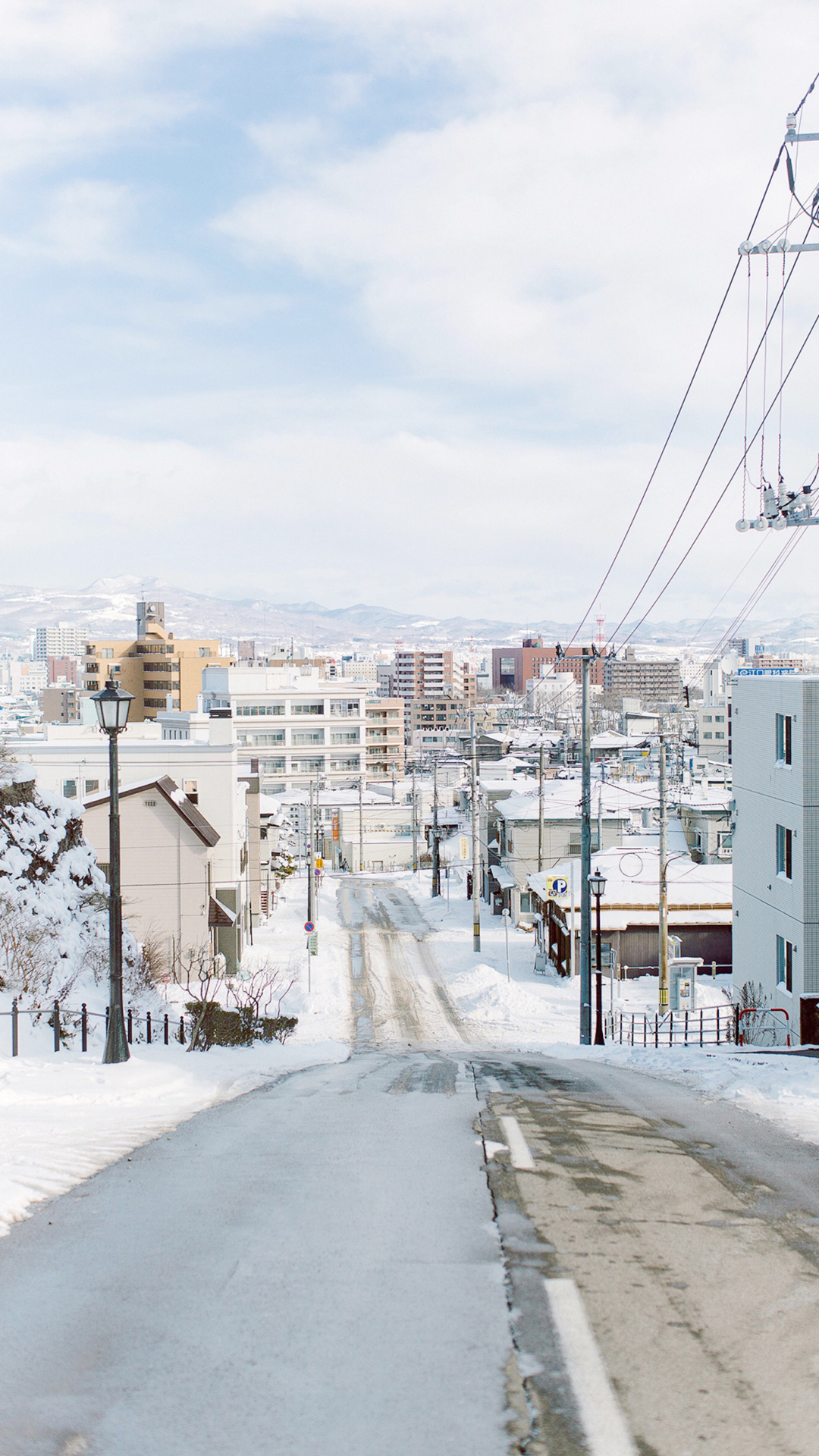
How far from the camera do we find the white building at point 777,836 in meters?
23.5

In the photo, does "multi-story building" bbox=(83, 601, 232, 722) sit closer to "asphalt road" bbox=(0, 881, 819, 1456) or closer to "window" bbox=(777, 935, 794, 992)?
"window" bbox=(777, 935, 794, 992)

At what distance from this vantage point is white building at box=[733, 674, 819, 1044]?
23.5m

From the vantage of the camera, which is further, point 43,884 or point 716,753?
point 716,753

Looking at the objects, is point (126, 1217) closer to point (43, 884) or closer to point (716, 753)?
point (43, 884)

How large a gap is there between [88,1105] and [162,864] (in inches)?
970

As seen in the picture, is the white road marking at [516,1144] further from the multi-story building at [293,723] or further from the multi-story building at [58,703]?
the multi-story building at [58,703]

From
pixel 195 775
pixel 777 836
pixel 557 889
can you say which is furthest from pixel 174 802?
pixel 777 836

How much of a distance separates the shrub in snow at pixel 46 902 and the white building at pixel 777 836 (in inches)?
570

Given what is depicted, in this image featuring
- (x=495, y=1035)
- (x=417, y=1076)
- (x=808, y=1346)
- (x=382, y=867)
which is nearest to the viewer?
(x=808, y=1346)

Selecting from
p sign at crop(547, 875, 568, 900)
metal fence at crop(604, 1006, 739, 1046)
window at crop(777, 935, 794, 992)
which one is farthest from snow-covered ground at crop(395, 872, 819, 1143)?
window at crop(777, 935, 794, 992)

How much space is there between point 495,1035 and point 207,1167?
21.7 m

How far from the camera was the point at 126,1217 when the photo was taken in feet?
20.8

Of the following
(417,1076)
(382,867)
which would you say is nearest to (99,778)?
(417,1076)

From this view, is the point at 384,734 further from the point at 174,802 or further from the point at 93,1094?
the point at 93,1094
